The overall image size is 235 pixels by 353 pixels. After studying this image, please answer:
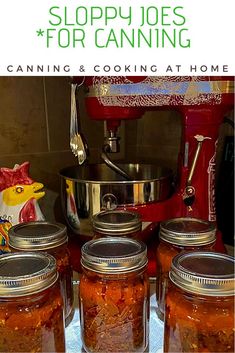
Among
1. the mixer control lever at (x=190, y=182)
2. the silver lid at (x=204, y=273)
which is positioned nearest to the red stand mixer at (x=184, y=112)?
the mixer control lever at (x=190, y=182)

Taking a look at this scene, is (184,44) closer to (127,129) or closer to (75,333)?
(75,333)

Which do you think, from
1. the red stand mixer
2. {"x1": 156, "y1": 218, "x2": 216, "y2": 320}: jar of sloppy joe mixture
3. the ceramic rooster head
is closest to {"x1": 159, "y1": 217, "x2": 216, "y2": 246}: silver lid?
{"x1": 156, "y1": 218, "x2": 216, "y2": 320}: jar of sloppy joe mixture

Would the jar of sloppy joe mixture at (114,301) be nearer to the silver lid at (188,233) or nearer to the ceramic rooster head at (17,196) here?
the silver lid at (188,233)

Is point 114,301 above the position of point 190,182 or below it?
below

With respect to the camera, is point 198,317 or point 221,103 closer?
point 198,317

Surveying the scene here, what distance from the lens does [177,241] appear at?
483 millimetres

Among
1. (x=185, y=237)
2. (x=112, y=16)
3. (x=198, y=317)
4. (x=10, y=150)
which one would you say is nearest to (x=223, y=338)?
(x=198, y=317)

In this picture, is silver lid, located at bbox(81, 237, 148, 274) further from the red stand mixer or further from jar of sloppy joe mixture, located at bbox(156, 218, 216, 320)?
the red stand mixer

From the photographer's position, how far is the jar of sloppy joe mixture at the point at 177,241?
18.8 inches

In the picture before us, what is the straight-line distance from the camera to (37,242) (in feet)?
1.59

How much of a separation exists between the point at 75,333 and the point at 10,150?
416 millimetres

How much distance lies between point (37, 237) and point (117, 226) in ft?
0.36

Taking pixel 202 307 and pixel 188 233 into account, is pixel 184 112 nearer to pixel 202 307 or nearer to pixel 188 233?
pixel 188 233

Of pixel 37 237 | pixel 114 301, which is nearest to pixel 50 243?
pixel 37 237
